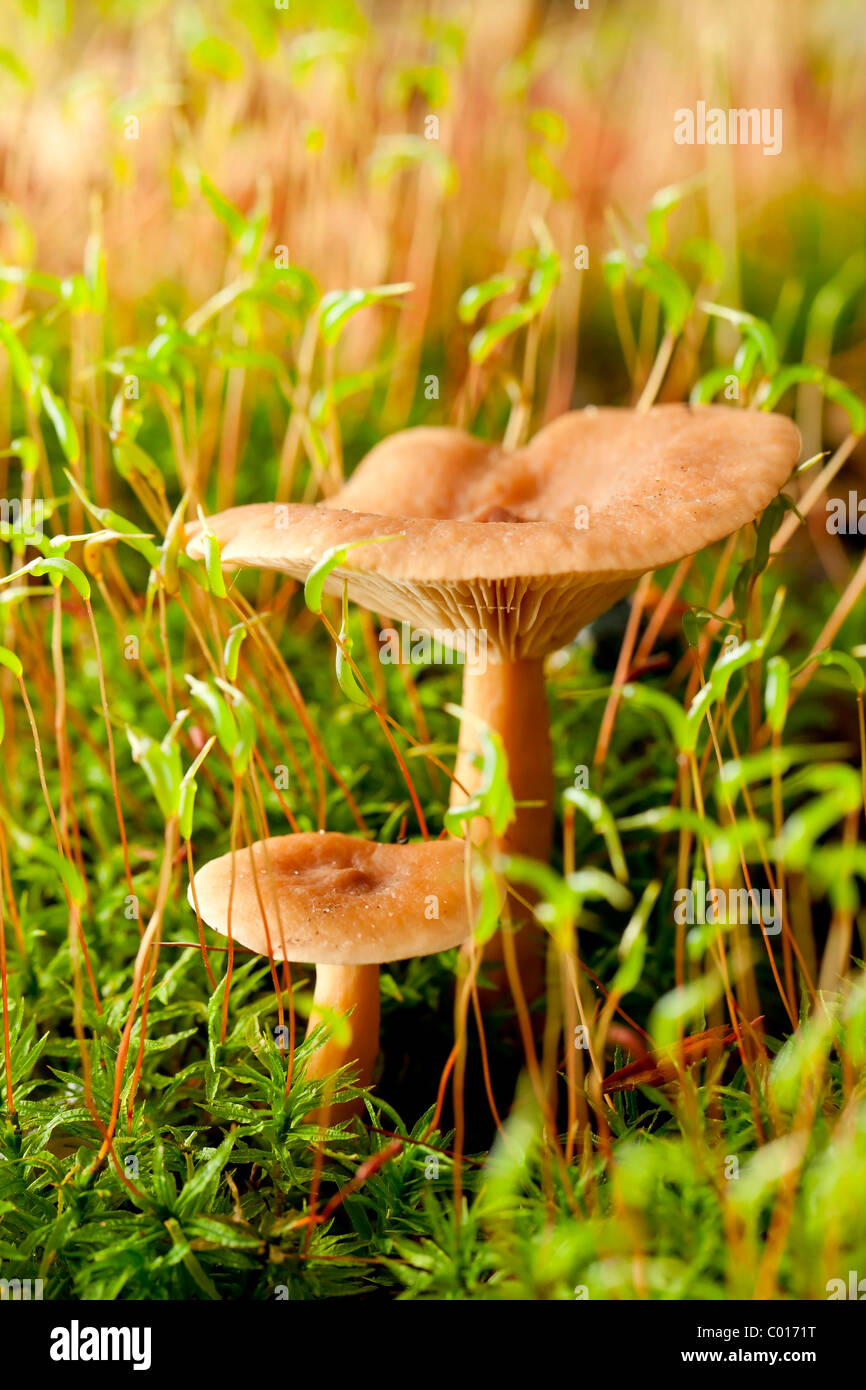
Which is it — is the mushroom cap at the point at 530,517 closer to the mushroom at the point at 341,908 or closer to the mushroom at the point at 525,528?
the mushroom at the point at 525,528

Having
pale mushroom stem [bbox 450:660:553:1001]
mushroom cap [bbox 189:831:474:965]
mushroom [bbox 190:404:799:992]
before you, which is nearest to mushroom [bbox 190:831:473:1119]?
mushroom cap [bbox 189:831:474:965]

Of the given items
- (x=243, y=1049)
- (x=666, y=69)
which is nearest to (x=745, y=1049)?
(x=243, y=1049)

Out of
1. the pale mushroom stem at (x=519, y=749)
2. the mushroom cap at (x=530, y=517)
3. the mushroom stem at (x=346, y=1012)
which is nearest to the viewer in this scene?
the mushroom cap at (x=530, y=517)

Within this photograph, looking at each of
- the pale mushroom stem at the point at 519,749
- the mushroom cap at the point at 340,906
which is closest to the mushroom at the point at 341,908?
the mushroom cap at the point at 340,906

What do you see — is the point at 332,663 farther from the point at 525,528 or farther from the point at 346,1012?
the point at 525,528

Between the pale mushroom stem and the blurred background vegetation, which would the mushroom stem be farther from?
the pale mushroom stem
